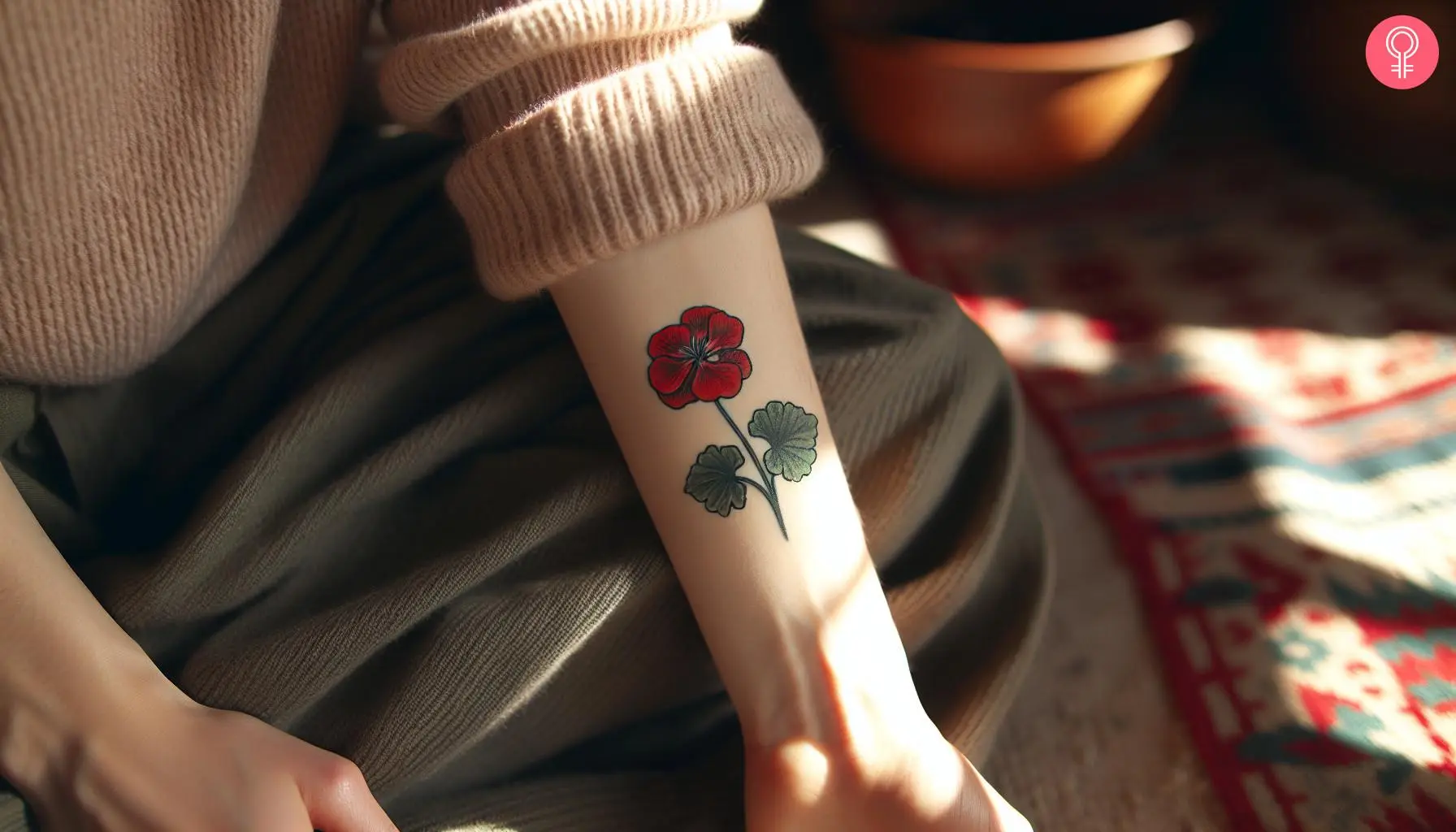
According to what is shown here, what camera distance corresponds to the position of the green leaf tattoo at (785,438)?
54 centimetres

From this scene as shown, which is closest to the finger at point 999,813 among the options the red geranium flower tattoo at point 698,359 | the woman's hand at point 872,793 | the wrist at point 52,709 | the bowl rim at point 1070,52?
the woman's hand at point 872,793

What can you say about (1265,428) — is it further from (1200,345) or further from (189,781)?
(189,781)

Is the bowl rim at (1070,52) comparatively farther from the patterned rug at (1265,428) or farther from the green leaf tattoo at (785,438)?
the green leaf tattoo at (785,438)

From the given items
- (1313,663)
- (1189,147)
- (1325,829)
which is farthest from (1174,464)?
(1189,147)

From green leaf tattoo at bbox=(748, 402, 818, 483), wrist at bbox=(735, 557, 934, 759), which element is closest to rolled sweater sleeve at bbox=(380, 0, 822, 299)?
green leaf tattoo at bbox=(748, 402, 818, 483)

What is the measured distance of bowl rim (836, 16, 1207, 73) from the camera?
1057mm

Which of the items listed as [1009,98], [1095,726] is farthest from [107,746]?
[1009,98]

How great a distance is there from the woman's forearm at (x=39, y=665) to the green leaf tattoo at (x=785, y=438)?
0.30 metres

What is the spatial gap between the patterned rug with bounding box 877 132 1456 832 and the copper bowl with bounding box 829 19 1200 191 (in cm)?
7

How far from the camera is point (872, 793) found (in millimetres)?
528

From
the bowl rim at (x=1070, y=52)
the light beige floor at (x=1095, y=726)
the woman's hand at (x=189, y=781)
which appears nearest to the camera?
the woman's hand at (x=189, y=781)

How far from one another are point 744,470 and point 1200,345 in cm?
64

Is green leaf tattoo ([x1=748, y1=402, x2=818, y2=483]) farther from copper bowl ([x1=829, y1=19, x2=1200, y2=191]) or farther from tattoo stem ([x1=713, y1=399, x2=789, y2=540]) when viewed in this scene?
copper bowl ([x1=829, y1=19, x2=1200, y2=191])

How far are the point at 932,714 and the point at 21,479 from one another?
482 millimetres
